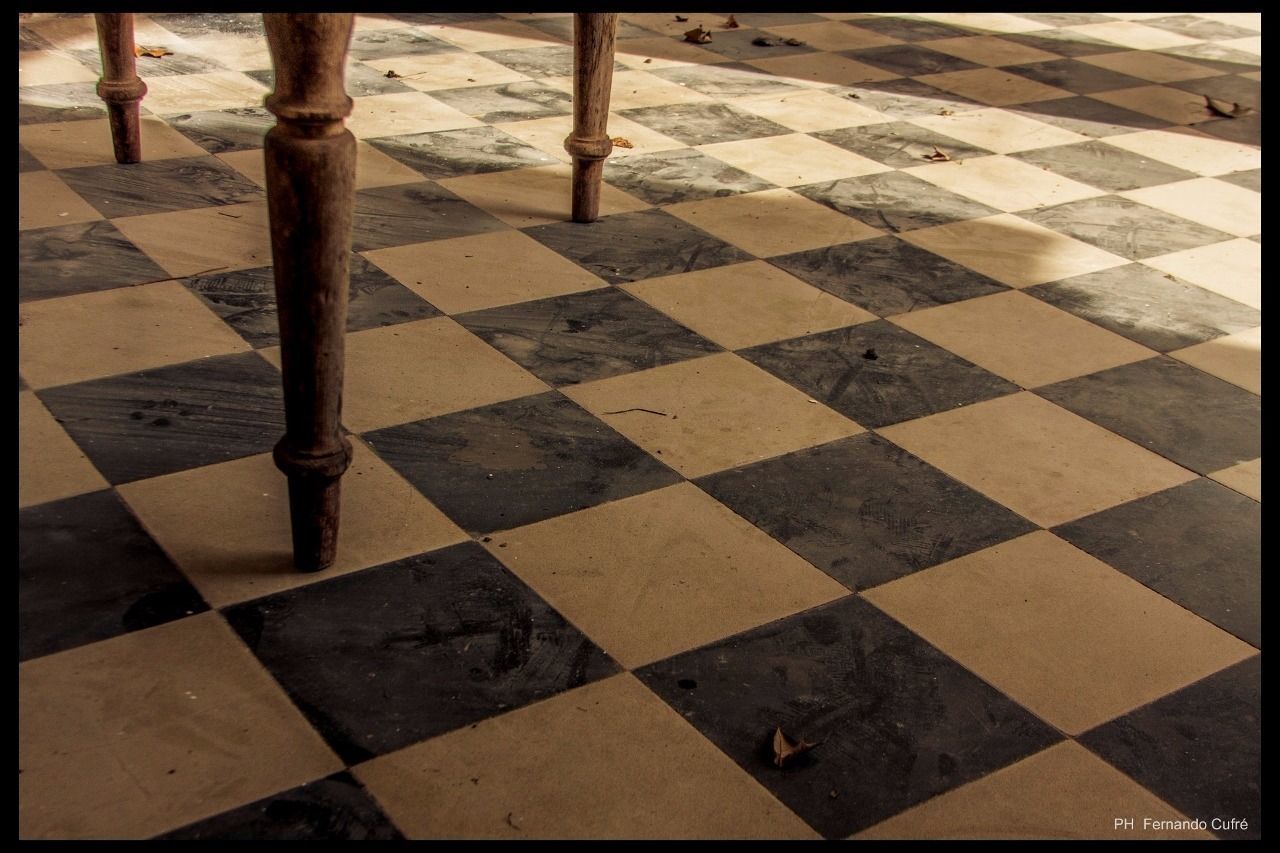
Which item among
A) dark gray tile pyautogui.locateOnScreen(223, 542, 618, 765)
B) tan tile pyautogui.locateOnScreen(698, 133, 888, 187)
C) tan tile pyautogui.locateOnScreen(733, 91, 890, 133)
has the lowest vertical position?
dark gray tile pyautogui.locateOnScreen(223, 542, 618, 765)

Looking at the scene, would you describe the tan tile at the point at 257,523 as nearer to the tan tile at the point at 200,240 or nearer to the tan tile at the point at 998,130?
the tan tile at the point at 200,240

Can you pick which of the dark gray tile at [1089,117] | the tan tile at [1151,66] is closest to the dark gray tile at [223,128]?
the dark gray tile at [1089,117]

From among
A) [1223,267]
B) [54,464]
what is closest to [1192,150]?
[1223,267]

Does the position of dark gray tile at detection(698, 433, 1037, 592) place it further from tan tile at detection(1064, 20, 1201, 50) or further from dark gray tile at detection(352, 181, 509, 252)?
tan tile at detection(1064, 20, 1201, 50)

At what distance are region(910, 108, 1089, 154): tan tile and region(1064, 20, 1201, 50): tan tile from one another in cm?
147

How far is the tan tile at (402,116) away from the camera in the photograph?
348 cm

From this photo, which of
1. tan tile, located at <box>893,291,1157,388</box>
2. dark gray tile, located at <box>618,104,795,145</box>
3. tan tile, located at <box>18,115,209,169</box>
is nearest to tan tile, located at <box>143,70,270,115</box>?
tan tile, located at <box>18,115,209,169</box>

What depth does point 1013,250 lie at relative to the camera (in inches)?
121

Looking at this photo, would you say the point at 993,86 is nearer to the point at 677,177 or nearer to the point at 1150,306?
the point at 677,177

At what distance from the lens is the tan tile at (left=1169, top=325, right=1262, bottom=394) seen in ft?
8.30

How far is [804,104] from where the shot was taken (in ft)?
13.3

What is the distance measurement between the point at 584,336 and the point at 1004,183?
157 centimetres

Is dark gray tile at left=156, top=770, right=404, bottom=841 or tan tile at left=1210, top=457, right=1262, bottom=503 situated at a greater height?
tan tile at left=1210, top=457, right=1262, bottom=503
